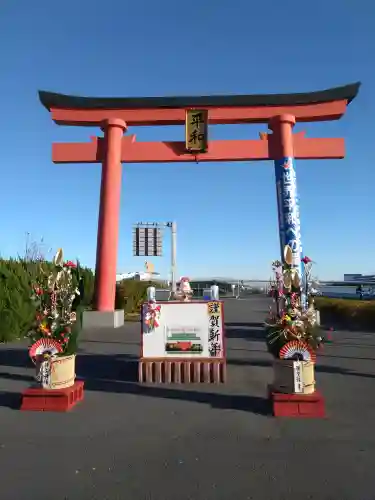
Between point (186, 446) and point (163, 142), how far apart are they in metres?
12.5

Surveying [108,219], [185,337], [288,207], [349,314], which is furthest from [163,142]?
[349,314]

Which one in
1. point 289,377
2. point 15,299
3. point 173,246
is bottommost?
point 289,377

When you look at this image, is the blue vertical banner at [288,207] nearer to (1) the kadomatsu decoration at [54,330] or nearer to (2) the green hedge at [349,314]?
(2) the green hedge at [349,314]

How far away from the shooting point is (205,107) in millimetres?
14680

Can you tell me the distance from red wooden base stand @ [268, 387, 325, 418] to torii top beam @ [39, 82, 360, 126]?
38.9 ft

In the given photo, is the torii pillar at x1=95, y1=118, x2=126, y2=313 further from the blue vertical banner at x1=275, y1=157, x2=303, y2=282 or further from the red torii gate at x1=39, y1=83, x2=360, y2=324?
the blue vertical banner at x1=275, y1=157, x2=303, y2=282

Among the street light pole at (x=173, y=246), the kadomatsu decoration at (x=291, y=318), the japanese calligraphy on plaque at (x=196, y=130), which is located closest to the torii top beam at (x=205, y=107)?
the japanese calligraphy on plaque at (x=196, y=130)

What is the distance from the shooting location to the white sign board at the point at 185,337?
707cm

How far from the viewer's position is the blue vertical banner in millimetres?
13102

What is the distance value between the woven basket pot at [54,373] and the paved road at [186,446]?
0.42 metres

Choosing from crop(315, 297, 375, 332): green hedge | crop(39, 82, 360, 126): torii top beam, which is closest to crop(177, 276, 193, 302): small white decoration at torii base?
crop(39, 82, 360, 126): torii top beam

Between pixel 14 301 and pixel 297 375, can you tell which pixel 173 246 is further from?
pixel 297 375

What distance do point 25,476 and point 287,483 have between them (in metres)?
2.29

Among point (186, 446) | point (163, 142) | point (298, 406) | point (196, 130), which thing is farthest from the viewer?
point (163, 142)
